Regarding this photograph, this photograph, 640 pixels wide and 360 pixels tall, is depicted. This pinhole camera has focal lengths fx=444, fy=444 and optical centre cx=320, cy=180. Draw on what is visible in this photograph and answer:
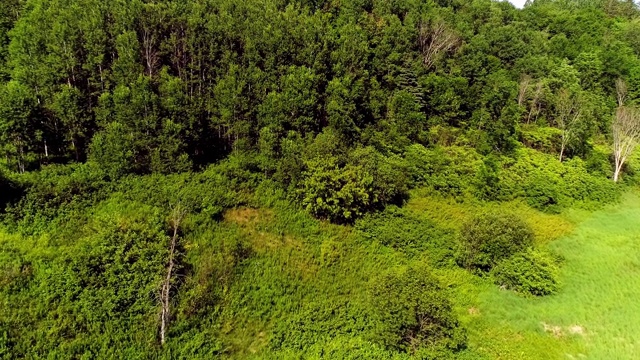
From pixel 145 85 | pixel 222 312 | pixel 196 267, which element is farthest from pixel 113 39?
pixel 222 312

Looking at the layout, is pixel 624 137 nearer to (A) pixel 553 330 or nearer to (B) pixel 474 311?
(A) pixel 553 330

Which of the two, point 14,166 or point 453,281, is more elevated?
point 14,166

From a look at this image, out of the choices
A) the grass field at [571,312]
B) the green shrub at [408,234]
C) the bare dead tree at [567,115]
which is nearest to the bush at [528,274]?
the grass field at [571,312]

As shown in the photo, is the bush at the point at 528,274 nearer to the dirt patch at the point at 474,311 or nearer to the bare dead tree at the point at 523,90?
the dirt patch at the point at 474,311

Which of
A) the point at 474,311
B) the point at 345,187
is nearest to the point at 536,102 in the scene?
the point at 345,187

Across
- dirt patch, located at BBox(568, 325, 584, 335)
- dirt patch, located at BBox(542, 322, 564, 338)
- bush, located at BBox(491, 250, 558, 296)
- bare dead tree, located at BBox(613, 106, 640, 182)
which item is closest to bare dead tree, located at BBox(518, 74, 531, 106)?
bare dead tree, located at BBox(613, 106, 640, 182)

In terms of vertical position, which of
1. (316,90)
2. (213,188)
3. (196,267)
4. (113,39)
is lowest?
(196,267)

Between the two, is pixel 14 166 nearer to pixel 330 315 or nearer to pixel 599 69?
pixel 330 315
